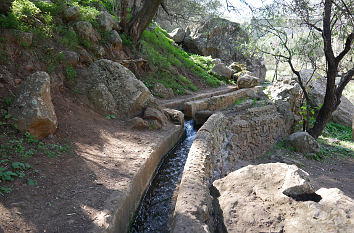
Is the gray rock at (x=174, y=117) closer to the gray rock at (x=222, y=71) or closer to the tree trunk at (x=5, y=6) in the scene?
the tree trunk at (x=5, y=6)

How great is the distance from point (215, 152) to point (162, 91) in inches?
203

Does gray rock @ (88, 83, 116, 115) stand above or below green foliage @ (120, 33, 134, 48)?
below

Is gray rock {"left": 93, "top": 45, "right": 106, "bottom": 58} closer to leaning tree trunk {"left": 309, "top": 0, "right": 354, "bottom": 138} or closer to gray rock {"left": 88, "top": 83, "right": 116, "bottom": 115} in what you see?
gray rock {"left": 88, "top": 83, "right": 116, "bottom": 115}

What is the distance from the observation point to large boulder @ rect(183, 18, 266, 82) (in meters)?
21.3

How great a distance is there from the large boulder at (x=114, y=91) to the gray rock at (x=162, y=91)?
112 inches

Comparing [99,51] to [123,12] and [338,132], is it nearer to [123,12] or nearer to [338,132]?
[123,12]

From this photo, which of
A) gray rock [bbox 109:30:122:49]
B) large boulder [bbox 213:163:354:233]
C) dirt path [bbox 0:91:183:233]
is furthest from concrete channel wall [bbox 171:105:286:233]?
gray rock [bbox 109:30:122:49]

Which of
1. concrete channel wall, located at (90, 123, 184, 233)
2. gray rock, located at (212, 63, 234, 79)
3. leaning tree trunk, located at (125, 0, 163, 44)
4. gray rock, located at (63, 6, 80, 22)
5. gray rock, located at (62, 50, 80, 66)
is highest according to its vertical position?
leaning tree trunk, located at (125, 0, 163, 44)

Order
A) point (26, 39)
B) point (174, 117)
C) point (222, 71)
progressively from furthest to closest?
point (222, 71) < point (174, 117) < point (26, 39)

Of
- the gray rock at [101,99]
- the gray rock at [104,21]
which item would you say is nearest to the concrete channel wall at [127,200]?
the gray rock at [101,99]

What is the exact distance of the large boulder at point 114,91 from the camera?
6148 millimetres

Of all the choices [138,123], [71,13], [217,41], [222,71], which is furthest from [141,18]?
[217,41]

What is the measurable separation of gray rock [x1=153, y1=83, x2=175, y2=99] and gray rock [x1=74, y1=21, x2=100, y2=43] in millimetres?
2935

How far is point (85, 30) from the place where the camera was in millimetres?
7320
